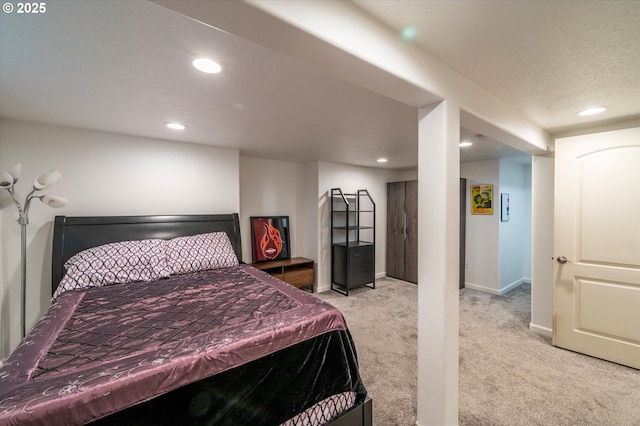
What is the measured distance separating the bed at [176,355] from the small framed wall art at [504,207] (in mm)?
3786

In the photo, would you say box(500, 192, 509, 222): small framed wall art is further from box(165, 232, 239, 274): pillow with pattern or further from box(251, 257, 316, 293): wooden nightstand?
box(165, 232, 239, 274): pillow with pattern

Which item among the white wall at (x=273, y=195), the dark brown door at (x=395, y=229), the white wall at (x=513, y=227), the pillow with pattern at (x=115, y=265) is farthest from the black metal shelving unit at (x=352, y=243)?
the pillow with pattern at (x=115, y=265)

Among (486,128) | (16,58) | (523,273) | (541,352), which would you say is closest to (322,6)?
(486,128)

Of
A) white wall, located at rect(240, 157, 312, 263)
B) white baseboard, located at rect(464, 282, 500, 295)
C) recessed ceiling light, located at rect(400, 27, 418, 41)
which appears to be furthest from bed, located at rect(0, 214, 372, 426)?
white baseboard, located at rect(464, 282, 500, 295)

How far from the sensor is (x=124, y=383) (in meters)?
1.02

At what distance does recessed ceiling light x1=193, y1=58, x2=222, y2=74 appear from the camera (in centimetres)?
138

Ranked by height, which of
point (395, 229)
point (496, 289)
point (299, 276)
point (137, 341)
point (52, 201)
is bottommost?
point (496, 289)

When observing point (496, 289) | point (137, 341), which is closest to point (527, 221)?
point (496, 289)

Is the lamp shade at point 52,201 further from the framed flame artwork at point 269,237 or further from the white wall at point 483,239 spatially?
the white wall at point 483,239

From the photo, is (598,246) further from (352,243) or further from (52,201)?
(52,201)

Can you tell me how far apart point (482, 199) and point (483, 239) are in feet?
2.19

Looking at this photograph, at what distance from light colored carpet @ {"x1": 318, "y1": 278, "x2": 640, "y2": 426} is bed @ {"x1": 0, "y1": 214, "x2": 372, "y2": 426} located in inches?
25.6

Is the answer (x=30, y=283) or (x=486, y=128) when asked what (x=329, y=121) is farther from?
(x=30, y=283)

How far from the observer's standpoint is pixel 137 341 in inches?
52.0
